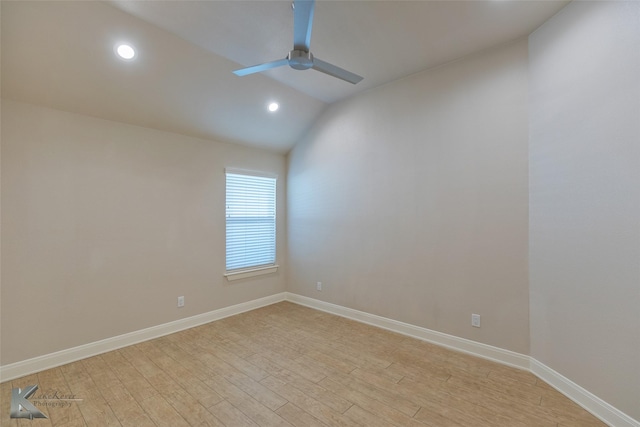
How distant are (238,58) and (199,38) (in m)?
0.41

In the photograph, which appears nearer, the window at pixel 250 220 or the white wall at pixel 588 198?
the white wall at pixel 588 198

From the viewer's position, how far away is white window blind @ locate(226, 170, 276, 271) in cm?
402

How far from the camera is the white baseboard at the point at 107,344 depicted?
2.40 metres

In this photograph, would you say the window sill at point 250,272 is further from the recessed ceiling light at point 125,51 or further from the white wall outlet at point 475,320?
the white wall outlet at point 475,320

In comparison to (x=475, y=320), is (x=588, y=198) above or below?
above

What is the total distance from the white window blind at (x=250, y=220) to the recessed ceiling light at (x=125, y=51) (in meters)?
1.71

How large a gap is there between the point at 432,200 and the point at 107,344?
149 inches

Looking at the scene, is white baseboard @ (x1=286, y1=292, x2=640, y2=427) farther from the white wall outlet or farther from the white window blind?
the white window blind

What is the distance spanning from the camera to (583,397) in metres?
2.01

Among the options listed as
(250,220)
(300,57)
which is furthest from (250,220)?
(300,57)

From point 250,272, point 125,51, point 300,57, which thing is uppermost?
point 125,51

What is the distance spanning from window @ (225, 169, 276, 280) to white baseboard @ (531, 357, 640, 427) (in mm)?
3496

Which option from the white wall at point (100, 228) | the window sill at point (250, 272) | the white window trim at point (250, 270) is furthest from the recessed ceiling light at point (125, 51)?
the window sill at point (250, 272)

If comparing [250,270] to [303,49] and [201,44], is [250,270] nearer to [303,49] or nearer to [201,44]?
[201,44]
